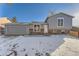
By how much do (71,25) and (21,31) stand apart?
51cm

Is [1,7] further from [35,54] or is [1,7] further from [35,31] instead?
[35,54]

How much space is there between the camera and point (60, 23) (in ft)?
5.31

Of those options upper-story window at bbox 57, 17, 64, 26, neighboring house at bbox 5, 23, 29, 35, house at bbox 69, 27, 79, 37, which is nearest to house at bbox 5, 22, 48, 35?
neighboring house at bbox 5, 23, 29, 35

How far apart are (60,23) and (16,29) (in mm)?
448

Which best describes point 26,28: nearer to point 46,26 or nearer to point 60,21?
point 46,26

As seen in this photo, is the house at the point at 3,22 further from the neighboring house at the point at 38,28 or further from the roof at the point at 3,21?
the neighboring house at the point at 38,28

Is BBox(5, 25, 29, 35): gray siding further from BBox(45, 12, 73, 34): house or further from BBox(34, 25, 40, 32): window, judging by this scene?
BBox(45, 12, 73, 34): house

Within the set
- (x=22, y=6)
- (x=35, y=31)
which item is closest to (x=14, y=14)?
(x=22, y=6)

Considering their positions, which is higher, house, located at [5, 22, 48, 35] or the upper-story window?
the upper-story window

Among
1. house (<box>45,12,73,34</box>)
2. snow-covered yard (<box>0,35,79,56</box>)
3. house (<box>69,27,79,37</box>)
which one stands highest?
house (<box>45,12,73,34</box>)

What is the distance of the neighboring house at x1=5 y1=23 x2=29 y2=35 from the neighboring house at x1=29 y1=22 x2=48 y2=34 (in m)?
0.05

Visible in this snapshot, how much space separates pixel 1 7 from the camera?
1.62m

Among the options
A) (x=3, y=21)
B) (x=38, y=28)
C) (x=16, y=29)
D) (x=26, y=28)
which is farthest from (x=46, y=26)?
(x=3, y=21)

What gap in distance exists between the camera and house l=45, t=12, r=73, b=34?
161 cm
